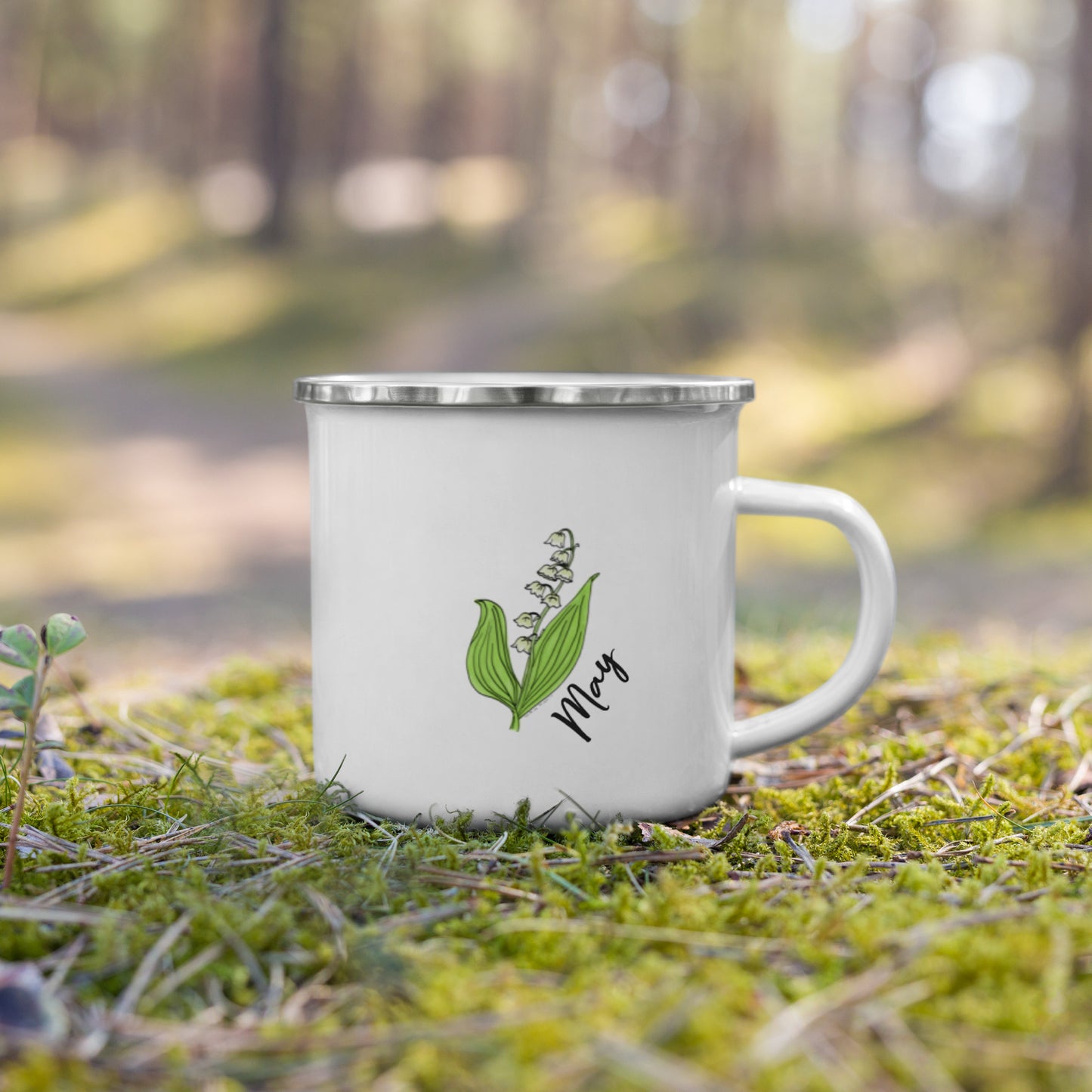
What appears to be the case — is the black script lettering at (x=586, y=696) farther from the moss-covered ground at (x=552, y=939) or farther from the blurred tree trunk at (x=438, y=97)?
the blurred tree trunk at (x=438, y=97)

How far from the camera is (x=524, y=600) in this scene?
1.35 metres

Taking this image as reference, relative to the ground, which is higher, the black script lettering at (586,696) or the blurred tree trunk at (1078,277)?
the blurred tree trunk at (1078,277)

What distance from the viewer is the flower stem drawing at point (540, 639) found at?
1.35m

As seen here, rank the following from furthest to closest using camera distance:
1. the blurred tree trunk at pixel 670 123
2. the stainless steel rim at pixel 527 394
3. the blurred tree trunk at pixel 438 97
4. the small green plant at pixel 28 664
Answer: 1. the blurred tree trunk at pixel 438 97
2. the blurred tree trunk at pixel 670 123
3. the stainless steel rim at pixel 527 394
4. the small green plant at pixel 28 664

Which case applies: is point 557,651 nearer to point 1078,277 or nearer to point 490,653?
point 490,653

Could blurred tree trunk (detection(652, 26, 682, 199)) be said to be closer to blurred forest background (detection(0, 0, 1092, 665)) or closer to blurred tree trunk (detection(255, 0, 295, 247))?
blurred forest background (detection(0, 0, 1092, 665))

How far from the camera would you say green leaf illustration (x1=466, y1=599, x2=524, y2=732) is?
4.45ft

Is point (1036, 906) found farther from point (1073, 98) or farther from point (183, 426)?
point (183, 426)

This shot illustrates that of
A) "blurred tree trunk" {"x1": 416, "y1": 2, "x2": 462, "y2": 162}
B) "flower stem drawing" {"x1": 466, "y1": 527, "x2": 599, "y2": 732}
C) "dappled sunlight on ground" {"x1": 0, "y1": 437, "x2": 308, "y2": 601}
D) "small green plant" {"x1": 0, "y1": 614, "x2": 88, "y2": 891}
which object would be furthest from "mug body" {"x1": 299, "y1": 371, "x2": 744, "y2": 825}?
"blurred tree trunk" {"x1": 416, "y1": 2, "x2": 462, "y2": 162}

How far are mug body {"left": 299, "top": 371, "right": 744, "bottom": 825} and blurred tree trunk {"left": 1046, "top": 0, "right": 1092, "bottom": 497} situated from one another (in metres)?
5.88

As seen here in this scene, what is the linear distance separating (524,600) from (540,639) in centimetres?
5

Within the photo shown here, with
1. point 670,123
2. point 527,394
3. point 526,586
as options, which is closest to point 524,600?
point 526,586

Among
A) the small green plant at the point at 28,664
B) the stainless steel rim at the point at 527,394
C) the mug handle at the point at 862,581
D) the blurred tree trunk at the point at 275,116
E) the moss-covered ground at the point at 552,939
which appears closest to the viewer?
the moss-covered ground at the point at 552,939

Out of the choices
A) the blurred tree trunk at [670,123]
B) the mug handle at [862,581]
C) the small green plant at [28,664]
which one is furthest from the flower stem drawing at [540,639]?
the blurred tree trunk at [670,123]
